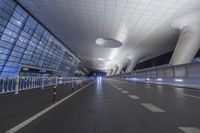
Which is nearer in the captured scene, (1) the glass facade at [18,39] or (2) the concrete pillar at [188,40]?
(1) the glass facade at [18,39]

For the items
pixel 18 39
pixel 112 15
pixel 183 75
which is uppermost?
pixel 112 15

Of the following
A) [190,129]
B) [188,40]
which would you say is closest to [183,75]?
[188,40]

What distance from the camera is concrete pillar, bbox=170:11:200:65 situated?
2825 centimetres

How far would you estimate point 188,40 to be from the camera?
1123 inches

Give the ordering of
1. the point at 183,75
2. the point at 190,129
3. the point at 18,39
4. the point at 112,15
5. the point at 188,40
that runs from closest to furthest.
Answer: the point at 190,129
the point at 183,75
the point at 188,40
the point at 112,15
the point at 18,39

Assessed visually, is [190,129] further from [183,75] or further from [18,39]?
[18,39]

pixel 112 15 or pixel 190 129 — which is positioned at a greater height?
pixel 112 15

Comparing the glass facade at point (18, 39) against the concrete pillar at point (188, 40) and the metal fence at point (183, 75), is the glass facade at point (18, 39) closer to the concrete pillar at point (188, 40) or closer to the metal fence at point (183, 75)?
the metal fence at point (183, 75)

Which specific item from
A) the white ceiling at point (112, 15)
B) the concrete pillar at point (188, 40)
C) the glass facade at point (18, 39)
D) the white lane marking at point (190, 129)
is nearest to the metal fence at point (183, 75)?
the concrete pillar at point (188, 40)

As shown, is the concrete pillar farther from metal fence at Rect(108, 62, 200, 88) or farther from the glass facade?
the glass facade

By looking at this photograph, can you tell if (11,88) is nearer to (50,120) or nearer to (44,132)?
(50,120)

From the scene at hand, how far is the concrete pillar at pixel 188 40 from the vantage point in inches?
1112

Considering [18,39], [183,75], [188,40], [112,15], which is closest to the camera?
[183,75]

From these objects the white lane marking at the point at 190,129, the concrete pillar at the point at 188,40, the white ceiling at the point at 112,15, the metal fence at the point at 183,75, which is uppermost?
the white ceiling at the point at 112,15
